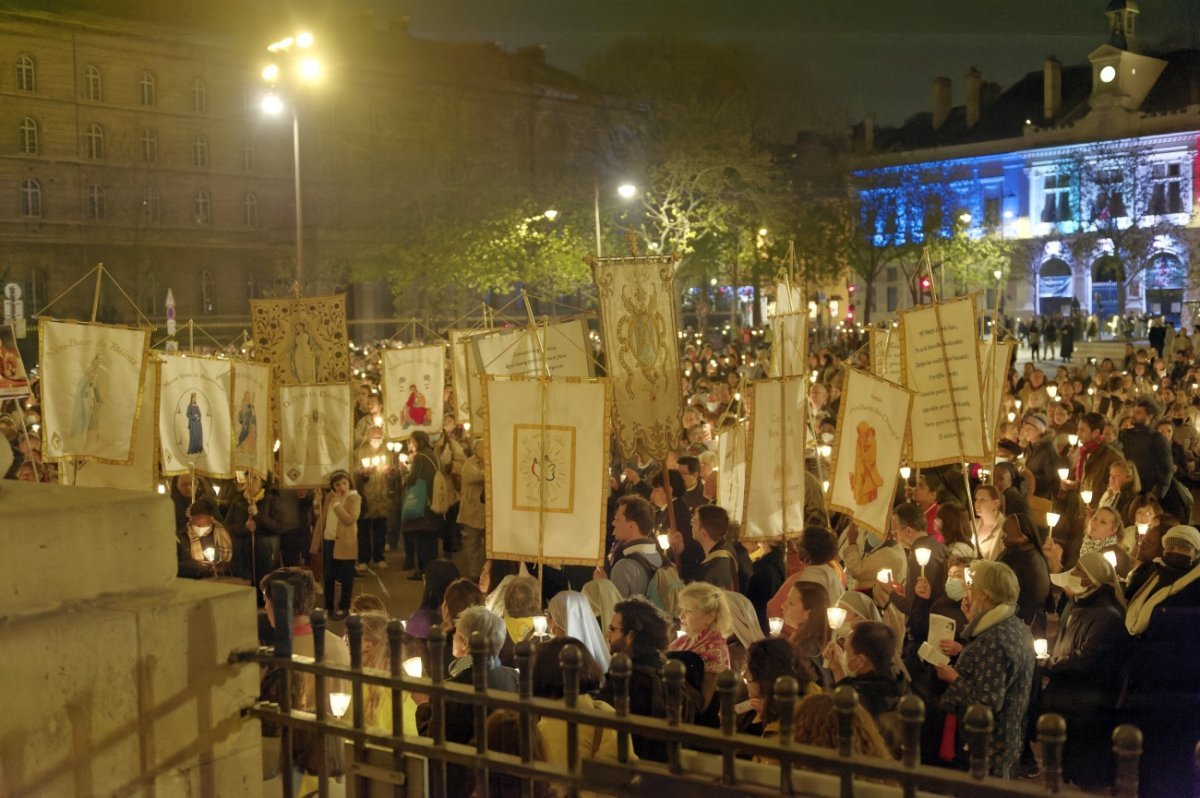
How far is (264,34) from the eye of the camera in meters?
65.3

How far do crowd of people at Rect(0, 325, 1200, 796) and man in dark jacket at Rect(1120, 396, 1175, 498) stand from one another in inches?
1.1

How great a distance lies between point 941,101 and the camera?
82.7 metres

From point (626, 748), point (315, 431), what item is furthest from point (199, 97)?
point (626, 748)

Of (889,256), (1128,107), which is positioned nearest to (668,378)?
(889,256)

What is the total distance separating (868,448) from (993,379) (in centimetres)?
356

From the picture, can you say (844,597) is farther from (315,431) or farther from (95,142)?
(95,142)

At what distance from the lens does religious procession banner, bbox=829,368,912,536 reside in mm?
9047

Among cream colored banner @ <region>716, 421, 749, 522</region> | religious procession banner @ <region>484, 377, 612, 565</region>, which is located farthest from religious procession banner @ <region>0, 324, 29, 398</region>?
cream colored banner @ <region>716, 421, 749, 522</region>

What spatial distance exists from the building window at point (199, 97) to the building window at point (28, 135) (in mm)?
7777

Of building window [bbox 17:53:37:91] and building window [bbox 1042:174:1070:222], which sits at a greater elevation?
building window [bbox 17:53:37:91]

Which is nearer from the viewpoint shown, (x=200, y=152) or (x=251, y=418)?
(x=251, y=418)

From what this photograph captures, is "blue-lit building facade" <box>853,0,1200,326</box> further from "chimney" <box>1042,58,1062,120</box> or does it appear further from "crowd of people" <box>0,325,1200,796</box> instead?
"crowd of people" <box>0,325,1200,796</box>

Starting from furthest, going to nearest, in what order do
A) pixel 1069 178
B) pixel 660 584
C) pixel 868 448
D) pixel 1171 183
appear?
pixel 1069 178 → pixel 1171 183 → pixel 868 448 → pixel 660 584

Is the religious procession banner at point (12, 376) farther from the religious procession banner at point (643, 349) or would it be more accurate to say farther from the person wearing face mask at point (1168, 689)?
the person wearing face mask at point (1168, 689)
